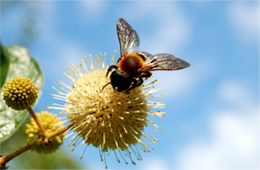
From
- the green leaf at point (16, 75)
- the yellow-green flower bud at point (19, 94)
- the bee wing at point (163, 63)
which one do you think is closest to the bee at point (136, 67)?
the bee wing at point (163, 63)

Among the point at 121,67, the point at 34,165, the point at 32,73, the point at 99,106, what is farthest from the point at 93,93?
the point at 34,165

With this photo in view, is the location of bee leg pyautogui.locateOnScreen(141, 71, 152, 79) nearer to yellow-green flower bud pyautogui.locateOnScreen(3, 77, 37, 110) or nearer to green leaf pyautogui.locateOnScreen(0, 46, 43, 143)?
yellow-green flower bud pyautogui.locateOnScreen(3, 77, 37, 110)

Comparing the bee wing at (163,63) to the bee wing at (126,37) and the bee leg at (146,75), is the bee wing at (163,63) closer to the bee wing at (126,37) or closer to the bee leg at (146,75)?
the bee leg at (146,75)

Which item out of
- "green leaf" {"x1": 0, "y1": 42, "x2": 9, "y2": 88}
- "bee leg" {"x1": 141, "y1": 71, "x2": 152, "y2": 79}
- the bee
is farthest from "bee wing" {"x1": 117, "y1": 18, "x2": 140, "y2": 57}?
"green leaf" {"x1": 0, "y1": 42, "x2": 9, "y2": 88}

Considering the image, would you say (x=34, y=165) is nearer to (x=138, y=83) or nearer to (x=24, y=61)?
(x=24, y=61)

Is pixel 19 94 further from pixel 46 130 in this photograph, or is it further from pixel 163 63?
pixel 163 63
